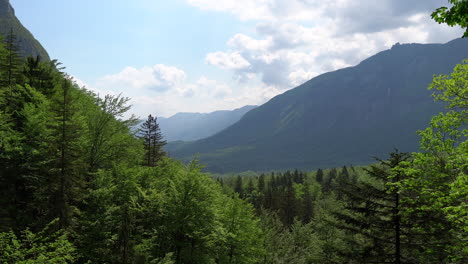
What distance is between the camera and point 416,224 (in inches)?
560

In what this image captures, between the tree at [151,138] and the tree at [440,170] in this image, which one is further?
the tree at [151,138]

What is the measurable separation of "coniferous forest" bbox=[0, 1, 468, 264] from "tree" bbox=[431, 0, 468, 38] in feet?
0.54

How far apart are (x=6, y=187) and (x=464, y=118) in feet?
96.5

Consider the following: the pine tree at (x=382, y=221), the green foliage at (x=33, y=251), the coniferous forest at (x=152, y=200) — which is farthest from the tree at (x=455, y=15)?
the green foliage at (x=33, y=251)

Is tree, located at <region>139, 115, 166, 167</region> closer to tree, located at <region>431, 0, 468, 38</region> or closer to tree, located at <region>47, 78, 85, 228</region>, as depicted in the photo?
tree, located at <region>47, 78, 85, 228</region>

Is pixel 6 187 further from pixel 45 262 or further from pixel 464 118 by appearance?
pixel 464 118

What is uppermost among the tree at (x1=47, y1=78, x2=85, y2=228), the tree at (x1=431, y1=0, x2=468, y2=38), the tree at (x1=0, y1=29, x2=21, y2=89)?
the tree at (x1=0, y1=29, x2=21, y2=89)

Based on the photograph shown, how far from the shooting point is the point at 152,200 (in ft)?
77.1

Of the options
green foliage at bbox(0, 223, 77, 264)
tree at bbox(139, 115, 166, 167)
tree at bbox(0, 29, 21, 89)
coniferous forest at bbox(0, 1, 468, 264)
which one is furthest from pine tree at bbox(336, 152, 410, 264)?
tree at bbox(0, 29, 21, 89)

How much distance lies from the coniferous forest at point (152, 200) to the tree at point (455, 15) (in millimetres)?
165

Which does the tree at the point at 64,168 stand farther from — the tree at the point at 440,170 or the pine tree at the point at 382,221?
the tree at the point at 440,170

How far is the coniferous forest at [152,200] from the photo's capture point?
530 inches

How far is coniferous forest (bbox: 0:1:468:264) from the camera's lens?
13.5 meters

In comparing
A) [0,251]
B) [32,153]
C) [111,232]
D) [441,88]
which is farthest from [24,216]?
[441,88]
